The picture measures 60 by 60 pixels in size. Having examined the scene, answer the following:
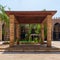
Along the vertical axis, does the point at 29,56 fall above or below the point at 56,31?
below

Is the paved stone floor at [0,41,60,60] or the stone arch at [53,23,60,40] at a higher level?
the stone arch at [53,23,60,40]

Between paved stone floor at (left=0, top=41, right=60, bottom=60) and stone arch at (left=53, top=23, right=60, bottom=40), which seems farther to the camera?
stone arch at (left=53, top=23, right=60, bottom=40)

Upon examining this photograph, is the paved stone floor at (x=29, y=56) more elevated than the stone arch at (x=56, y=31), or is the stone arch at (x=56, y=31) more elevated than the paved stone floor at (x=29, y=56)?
the stone arch at (x=56, y=31)

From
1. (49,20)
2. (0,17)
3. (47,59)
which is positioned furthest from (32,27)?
(47,59)

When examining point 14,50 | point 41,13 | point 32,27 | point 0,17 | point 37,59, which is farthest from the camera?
point 32,27

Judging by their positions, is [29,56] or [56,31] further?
[56,31]

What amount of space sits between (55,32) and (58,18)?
166 inches

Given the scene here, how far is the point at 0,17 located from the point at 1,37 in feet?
66.7

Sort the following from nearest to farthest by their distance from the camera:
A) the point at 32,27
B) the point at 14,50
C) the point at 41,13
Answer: the point at 14,50, the point at 41,13, the point at 32,27

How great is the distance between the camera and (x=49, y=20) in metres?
19.6

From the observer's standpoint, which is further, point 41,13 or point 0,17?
point 0,17

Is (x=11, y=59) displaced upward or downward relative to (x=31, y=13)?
downward

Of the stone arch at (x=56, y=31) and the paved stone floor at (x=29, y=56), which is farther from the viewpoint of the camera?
the stone arch at (x=56, y=31)

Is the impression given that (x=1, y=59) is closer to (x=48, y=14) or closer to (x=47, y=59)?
(x=47, y=59)
